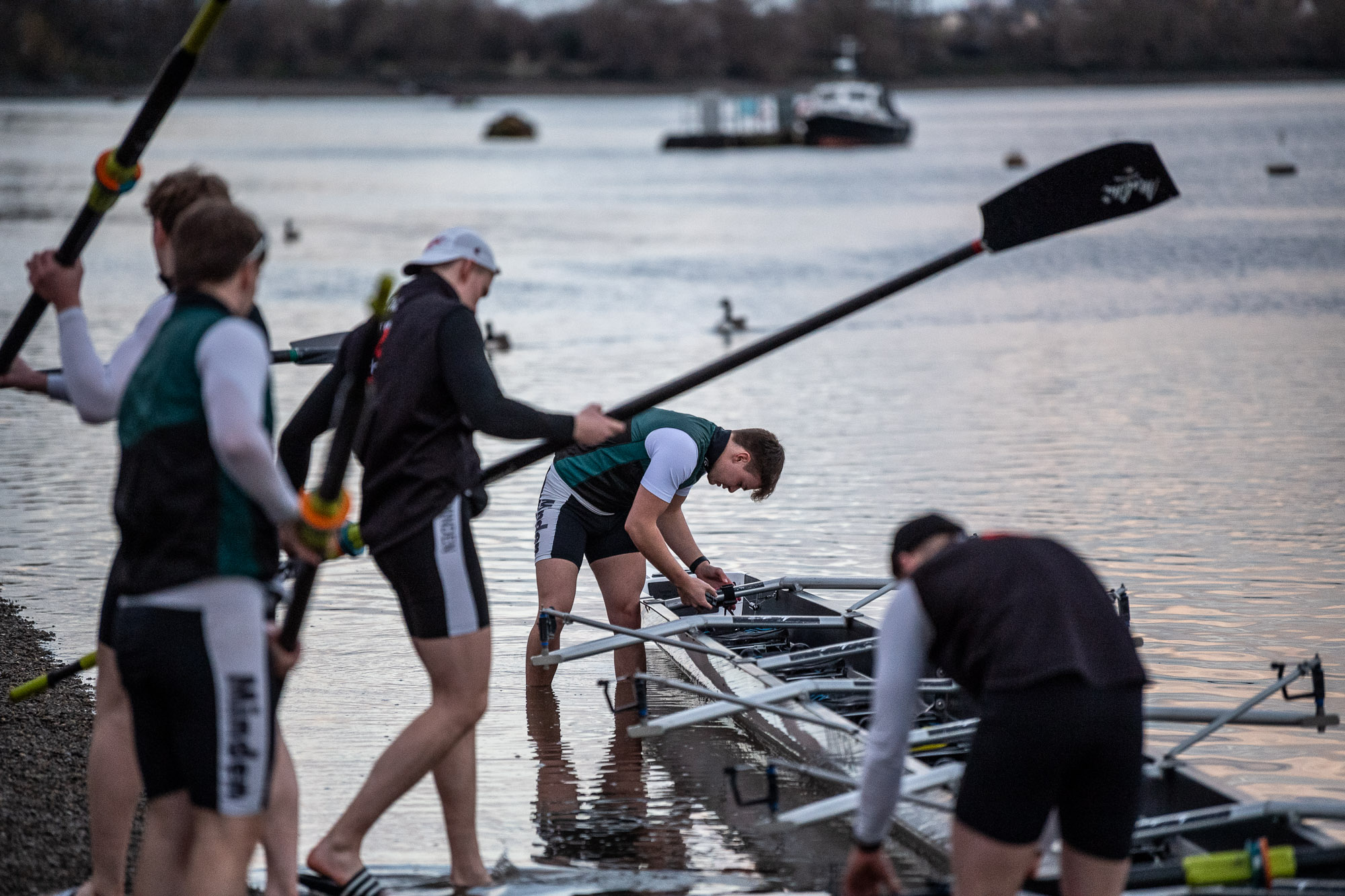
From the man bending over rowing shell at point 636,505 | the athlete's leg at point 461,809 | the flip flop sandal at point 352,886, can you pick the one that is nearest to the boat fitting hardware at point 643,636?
the man bending over rowing shell at point 636,505

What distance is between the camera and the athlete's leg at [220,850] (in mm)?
3750

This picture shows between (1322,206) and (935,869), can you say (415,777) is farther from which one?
(1322,206)

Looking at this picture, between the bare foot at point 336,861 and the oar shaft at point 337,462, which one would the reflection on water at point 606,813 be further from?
the oar shaft at point 337,462

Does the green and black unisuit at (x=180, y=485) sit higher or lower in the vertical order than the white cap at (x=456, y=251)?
lower

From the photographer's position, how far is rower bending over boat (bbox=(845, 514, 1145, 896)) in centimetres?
358

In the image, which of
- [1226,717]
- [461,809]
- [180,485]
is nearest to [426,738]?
[461,809]

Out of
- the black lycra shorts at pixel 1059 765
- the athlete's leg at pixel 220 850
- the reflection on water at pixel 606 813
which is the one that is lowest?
the reflection on water at pixel 606 813

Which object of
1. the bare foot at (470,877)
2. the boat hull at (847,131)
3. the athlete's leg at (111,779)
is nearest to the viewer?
the athlete's leg at (111,779)

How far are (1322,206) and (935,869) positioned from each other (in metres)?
45.9

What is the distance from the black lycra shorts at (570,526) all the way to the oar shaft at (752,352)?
187 cm

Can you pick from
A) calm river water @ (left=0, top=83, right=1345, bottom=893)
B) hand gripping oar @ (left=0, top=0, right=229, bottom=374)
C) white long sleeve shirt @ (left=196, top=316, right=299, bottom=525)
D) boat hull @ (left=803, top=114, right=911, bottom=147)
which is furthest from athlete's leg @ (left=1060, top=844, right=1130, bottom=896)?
boat hull @ (left=803, top=114, right=911, bottom=147)

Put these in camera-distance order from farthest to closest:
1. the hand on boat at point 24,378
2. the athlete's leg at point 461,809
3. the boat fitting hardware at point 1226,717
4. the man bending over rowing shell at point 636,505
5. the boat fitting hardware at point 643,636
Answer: the man bending over rowing shell at point 636,505
the boat fitting hardware at point 643,636
the boat fitting hardware at point 1226,717
the athlete's leg at point 461,809
the hand on boat at point 24,378

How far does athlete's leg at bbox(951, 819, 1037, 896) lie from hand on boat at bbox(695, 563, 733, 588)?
3674 mm

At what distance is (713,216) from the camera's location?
51188 mm
